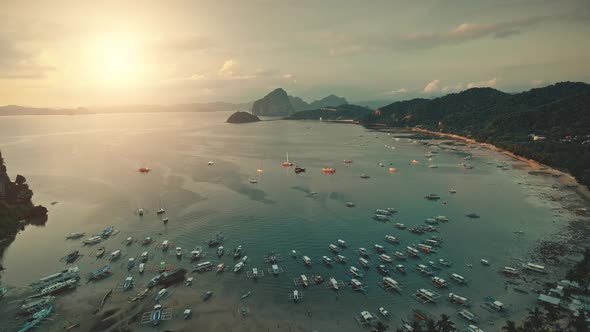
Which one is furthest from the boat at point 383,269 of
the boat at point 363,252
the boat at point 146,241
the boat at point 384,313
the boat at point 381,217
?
the boat at point 146,241

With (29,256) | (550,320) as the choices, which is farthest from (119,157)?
(550,320)

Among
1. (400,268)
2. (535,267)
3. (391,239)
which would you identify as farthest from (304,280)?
(535,267)

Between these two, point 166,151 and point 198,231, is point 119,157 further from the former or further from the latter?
point 198,231

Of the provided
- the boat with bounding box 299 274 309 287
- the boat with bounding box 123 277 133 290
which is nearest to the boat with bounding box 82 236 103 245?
the boat with bounding box 123 277 133 290

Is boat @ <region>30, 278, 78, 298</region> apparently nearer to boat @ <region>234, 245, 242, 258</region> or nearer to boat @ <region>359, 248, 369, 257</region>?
boat @ <region>234, 245, 242, 258</region>

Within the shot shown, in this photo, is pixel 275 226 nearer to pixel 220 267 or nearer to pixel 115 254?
pixel 220 267

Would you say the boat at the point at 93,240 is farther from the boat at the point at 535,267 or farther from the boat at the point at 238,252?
the boat at the point at 535,267

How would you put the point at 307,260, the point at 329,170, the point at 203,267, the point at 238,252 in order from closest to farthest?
the point at 203,267, the point at 307,260, the point at 238,252, the point at 329,170
